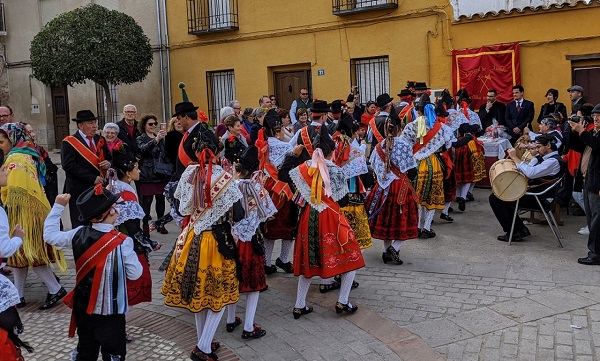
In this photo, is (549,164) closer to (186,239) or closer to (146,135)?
(186,239)

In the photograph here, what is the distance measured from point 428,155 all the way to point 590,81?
614 centimetres

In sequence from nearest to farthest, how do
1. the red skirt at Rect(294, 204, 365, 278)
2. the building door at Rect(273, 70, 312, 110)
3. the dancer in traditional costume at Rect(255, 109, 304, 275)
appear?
the red skirt at Rect(294, 204, 365, 278) → the dancer in traditional costume at Rect(255, 109, 304, 275) → the building door at Rect(273, 70, 312, 110)

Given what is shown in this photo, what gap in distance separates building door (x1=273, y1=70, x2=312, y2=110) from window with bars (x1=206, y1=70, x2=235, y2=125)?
1.67 m

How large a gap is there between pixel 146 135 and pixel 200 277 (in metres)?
4.67

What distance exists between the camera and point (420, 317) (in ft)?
18.4

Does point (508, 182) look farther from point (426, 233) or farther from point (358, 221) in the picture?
point (358, 221)

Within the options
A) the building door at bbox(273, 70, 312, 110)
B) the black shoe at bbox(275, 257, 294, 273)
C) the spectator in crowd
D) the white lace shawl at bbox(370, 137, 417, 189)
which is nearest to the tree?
the building door at bbox(273, 70, 312, 110)

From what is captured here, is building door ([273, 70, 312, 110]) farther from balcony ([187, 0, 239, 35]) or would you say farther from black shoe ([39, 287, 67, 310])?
black shoe ([39, 287, 67, 310])

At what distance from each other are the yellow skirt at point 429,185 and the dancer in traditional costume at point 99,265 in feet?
16.5

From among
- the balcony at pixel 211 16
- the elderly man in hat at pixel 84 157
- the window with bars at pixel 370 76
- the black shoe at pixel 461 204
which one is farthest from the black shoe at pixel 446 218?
the balcony at pixel 211 16

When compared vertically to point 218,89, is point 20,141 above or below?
below

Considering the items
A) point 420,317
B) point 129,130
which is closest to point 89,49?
point 129,130

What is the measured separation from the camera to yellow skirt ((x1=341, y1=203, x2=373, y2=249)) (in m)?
6.30

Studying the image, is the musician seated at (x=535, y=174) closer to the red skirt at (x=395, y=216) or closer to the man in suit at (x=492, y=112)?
the red skirt at (x=395, y=216)
